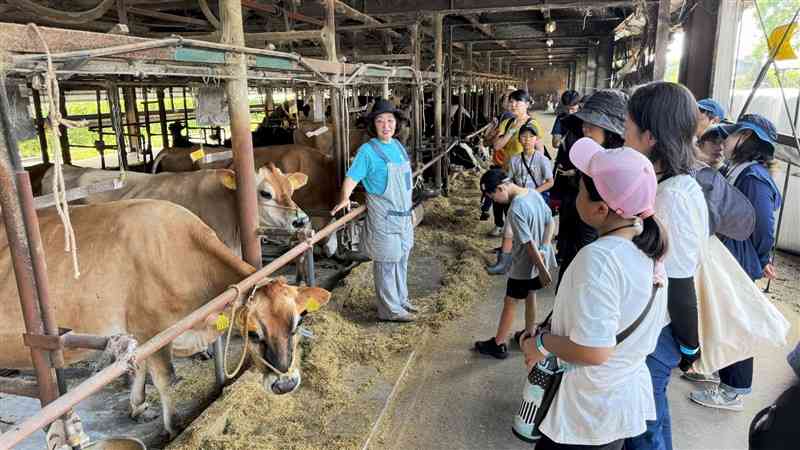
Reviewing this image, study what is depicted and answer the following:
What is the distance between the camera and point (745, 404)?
139 inches

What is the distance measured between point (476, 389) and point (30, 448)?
2.85m

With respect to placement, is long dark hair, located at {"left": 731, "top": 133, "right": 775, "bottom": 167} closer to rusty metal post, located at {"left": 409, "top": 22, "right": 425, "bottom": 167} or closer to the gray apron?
the gray apron

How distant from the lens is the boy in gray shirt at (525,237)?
12.4ft

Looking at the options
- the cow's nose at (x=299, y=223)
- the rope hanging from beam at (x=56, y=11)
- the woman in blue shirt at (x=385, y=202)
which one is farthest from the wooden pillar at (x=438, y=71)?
the rope hanging from beam at (x=56, y=11)

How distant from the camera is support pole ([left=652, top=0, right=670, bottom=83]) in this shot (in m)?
6.66

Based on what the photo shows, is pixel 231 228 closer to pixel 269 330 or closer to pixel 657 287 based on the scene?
pixel 269 330

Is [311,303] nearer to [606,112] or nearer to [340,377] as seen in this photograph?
[340,377]

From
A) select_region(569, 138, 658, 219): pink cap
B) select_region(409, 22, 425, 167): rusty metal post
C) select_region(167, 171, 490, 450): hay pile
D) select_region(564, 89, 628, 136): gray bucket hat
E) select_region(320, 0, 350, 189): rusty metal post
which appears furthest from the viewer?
select_region(409, 22, 425, 167): rusty metal post

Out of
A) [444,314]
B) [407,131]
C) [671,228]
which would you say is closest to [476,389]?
[444,314]

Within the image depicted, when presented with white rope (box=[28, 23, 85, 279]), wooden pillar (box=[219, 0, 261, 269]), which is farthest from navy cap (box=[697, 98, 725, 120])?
white rope (box=[28, 23, 85, 279])

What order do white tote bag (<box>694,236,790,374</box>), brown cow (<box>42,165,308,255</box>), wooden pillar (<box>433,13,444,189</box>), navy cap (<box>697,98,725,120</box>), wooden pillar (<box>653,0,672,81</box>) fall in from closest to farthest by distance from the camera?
white tote bag (<box>694,236,790,374</box>) < navy cap (<box>697,98,725,120</box>) < brown cow (<box>42,165,308,255</box>) < wooden pillar (<box>653,0,672,81</box>) < wooden pillar (<box>433,13,444,189</box>)

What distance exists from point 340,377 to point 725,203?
2748 mm

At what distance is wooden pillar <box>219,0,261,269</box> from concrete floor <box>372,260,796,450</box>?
58.3 inches

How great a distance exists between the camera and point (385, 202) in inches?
184
